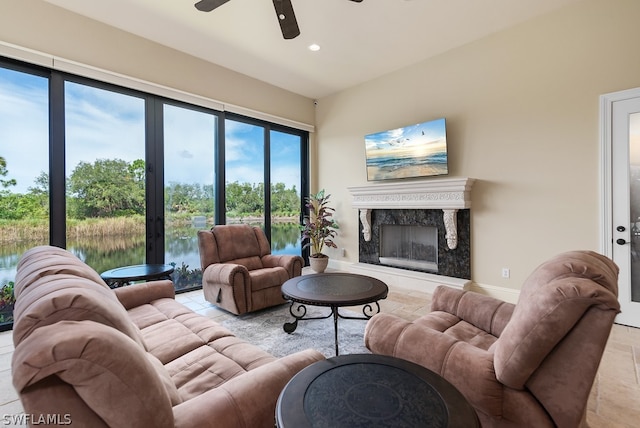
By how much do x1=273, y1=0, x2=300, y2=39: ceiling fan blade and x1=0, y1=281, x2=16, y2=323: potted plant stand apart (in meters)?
3.78

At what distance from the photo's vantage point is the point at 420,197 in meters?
4.32

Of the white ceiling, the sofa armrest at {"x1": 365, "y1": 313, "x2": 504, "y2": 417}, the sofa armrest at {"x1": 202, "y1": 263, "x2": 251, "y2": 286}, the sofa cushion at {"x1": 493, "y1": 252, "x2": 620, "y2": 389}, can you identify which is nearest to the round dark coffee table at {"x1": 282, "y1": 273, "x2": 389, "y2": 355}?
the sofa armrest at {"x1": 365, "y1": 313, "x2": 504, "y2": 417}

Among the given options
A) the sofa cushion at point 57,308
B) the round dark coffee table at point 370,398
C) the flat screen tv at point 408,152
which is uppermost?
the flat screen tv at point 408,152

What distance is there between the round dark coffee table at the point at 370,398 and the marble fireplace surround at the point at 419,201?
3186 mm

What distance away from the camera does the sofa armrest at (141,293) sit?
2.34 metres

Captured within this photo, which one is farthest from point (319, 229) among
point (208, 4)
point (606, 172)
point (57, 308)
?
point (57, 308)

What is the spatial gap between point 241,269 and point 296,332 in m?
0.89

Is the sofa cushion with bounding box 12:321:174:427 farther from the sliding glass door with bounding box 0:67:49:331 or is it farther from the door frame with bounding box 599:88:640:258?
the door frame with bounding box 599:88:640:258

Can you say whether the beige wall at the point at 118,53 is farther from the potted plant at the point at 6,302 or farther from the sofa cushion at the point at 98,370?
the sofa cushion at the point at 98,370

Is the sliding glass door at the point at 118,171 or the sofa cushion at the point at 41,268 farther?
the sliding glass door at the point at 118,171

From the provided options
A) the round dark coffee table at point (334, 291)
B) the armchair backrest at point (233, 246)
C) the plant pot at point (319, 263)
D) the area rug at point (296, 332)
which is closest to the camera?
the round dark coffee table at point (334, 291)

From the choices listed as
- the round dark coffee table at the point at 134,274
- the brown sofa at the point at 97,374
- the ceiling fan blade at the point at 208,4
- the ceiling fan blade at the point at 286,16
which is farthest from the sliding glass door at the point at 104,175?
the brown sofa at the point at 97,374

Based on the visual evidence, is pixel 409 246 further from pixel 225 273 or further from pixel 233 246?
pixel 225 273

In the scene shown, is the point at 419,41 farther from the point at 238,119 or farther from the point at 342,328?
the point at 342,328
